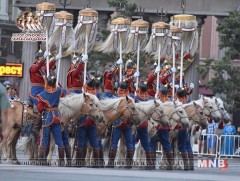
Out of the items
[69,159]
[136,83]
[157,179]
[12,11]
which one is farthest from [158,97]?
[12,11]

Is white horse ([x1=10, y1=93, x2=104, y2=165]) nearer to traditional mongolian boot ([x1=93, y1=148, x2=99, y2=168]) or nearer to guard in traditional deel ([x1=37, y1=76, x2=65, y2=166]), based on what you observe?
guard in traditional deel ([x1=37, y1=76, x2=65, y2=166])

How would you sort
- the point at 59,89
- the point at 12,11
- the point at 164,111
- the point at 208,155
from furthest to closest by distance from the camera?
the point at 12,11, the point at 208,155, the point at 164,111, the point at 59,89

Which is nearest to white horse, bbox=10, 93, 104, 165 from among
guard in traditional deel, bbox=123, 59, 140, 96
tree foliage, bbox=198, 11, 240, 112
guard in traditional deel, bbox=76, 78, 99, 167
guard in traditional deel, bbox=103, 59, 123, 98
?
guard in traditional deel, bbox=76, 78, 99, 167

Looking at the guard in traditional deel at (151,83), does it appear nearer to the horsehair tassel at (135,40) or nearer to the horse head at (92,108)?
the horsehair tassel at (135,40)

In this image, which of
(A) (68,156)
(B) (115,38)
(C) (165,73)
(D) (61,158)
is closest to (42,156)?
(D) (61,158)

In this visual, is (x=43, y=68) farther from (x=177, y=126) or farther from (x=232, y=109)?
(x=232, y=109)

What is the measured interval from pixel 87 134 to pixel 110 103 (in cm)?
84

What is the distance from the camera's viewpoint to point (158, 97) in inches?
1223

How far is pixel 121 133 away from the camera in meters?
30.1

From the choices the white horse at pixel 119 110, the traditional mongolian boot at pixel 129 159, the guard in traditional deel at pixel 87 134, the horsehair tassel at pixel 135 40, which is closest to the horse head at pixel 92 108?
the guard in traditional deel at pixel 87 134

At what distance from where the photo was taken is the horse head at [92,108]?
94.0 ft

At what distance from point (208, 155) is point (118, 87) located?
39.3ft

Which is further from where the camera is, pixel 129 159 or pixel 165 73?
pixel 165 73

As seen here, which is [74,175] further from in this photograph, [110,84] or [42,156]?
[110,84]
